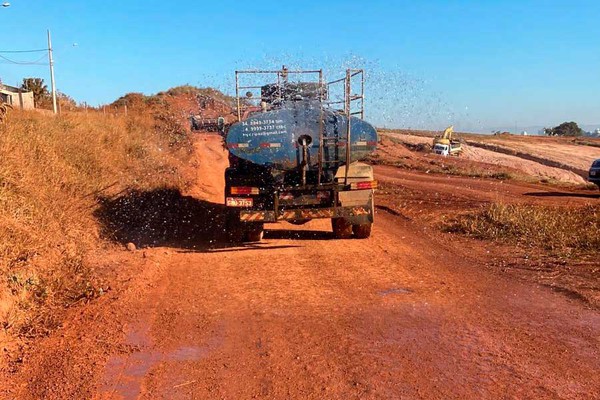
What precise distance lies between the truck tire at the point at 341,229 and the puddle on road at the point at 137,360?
200 inches

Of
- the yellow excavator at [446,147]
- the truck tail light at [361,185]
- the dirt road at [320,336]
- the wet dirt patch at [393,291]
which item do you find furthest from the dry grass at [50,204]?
the yellow excavator at [446,147]

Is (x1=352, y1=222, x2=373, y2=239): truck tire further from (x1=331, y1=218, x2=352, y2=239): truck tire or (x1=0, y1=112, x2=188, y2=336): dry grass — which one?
(x1=0, y1=112, x2=188, y2=336): dry grass

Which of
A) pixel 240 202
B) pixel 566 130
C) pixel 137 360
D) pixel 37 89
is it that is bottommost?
pixel 137 360

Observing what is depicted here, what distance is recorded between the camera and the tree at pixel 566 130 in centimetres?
9863

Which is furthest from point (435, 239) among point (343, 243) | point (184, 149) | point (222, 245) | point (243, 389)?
point (184, 149)

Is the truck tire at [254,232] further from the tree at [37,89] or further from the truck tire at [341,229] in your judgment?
the tree at [37,89]

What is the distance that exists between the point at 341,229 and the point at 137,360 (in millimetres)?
5937

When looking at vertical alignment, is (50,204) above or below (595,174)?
above

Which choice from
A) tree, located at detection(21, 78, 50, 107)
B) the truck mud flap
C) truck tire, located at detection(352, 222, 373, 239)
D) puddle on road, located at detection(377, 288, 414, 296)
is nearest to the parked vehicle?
truck tire, located at detection(352, 222, 373, 239)

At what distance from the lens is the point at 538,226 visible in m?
9.91

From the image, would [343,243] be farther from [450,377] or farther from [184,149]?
[184,149]

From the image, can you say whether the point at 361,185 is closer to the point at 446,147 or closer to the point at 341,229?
the point at 341,229

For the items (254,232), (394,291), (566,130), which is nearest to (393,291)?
(394,291)

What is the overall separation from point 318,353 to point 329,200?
489cm
